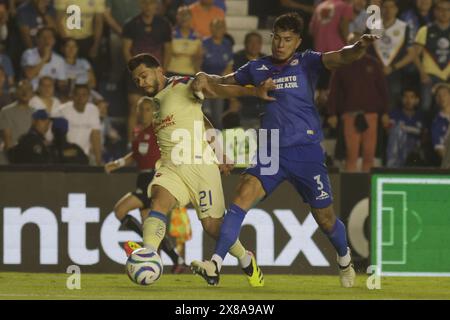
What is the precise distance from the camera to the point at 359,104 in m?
18.4

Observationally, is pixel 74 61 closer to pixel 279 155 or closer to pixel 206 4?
pixel 206 4

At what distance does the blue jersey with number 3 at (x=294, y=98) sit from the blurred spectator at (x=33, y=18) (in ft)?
23.7

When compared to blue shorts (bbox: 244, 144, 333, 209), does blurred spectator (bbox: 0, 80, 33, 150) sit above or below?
above

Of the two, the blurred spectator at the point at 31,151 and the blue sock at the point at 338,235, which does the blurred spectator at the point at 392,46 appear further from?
the blue sock at the point at 338,235

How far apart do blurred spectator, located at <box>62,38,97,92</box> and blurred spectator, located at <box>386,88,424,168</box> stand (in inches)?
173

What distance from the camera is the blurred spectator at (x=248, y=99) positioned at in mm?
19266

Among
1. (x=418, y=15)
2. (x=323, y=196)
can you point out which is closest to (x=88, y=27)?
(x=418, y=15)

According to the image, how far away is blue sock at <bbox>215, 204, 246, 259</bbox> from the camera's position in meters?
12.4

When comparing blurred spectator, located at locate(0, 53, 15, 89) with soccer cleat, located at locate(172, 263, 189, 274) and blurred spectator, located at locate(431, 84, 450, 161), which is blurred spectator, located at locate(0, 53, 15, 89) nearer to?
soccer cleat, located at locate(172, 263, 189, 274)

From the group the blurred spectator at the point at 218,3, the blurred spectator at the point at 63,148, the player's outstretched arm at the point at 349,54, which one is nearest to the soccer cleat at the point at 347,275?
the player's outstretched arm at the point at 349,54

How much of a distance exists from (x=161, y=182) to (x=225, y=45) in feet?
23.2

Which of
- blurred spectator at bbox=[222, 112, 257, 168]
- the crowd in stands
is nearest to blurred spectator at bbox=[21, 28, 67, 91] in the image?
the crowd in stands

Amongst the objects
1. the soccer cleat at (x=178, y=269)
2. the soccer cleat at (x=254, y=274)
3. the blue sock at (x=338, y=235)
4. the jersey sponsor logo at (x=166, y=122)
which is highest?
the jersey sponsor logo at (x=166, y=122)

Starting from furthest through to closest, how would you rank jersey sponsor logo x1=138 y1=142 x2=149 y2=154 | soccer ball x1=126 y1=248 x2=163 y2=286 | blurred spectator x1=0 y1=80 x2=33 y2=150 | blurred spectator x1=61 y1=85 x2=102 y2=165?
1. blurred spectator x1=61 y1=85 x2=102 y2=165
2. blurred spectator x1=0 y1=80 x2=33 y2=150
3. jersey sponsor logo x1=138 y1=142 x2=149 y2=154
4. soccer ball x1=126 y1=248 x2=163 y2=286
